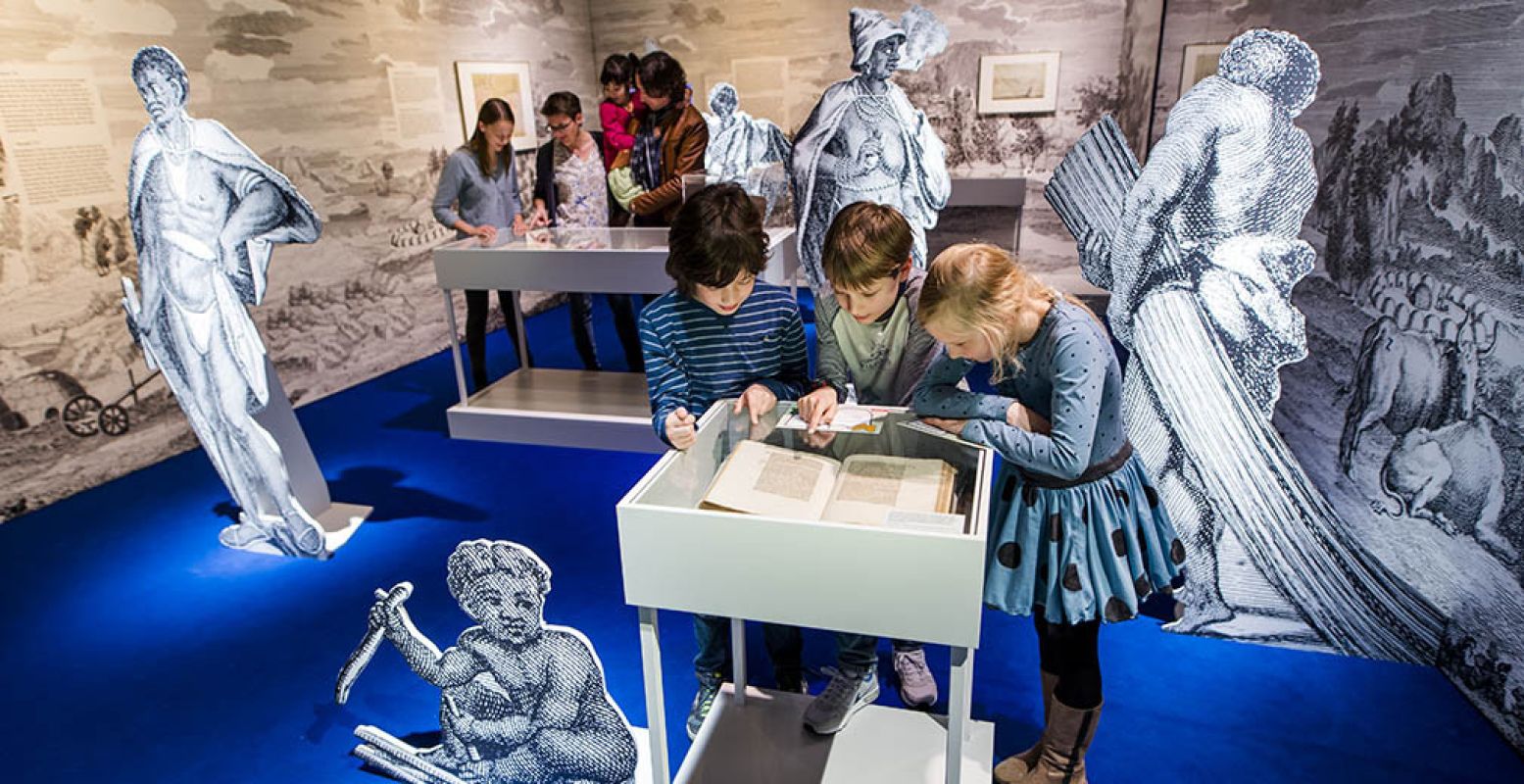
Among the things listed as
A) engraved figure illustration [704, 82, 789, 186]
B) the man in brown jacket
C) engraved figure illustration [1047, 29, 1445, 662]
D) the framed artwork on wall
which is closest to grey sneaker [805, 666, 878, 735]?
engraved figure illustration [1047, 29, 1445, 662]

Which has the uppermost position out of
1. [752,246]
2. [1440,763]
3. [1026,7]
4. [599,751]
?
[1026,7]

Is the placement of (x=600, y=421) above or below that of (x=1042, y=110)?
below

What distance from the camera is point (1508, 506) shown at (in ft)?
7.08

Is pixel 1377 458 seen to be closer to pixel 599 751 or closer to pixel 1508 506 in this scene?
pixel 1508 506

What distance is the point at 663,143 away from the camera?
186 inches

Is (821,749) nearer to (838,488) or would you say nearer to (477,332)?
(838,488)

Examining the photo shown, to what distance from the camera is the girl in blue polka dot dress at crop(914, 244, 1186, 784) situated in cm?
161

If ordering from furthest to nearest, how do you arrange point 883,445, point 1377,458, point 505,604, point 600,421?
point 600,421, point 1377,458, point 505,604, point 883,445

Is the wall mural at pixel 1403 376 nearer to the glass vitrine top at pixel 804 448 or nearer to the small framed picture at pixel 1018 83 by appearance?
the glass vitrine top at pixel 804 448

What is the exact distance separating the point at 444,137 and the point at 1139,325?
5.23m

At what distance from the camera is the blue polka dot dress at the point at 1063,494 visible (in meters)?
1.63

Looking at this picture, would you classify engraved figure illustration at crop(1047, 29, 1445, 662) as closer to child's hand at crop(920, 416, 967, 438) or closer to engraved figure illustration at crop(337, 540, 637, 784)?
child's hand at crop(920, 416, 967, 438)

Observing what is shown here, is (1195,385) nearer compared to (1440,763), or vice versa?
(1440,763)

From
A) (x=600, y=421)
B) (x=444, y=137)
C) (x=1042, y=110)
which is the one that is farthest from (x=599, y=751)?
(x=1042, y=110)
